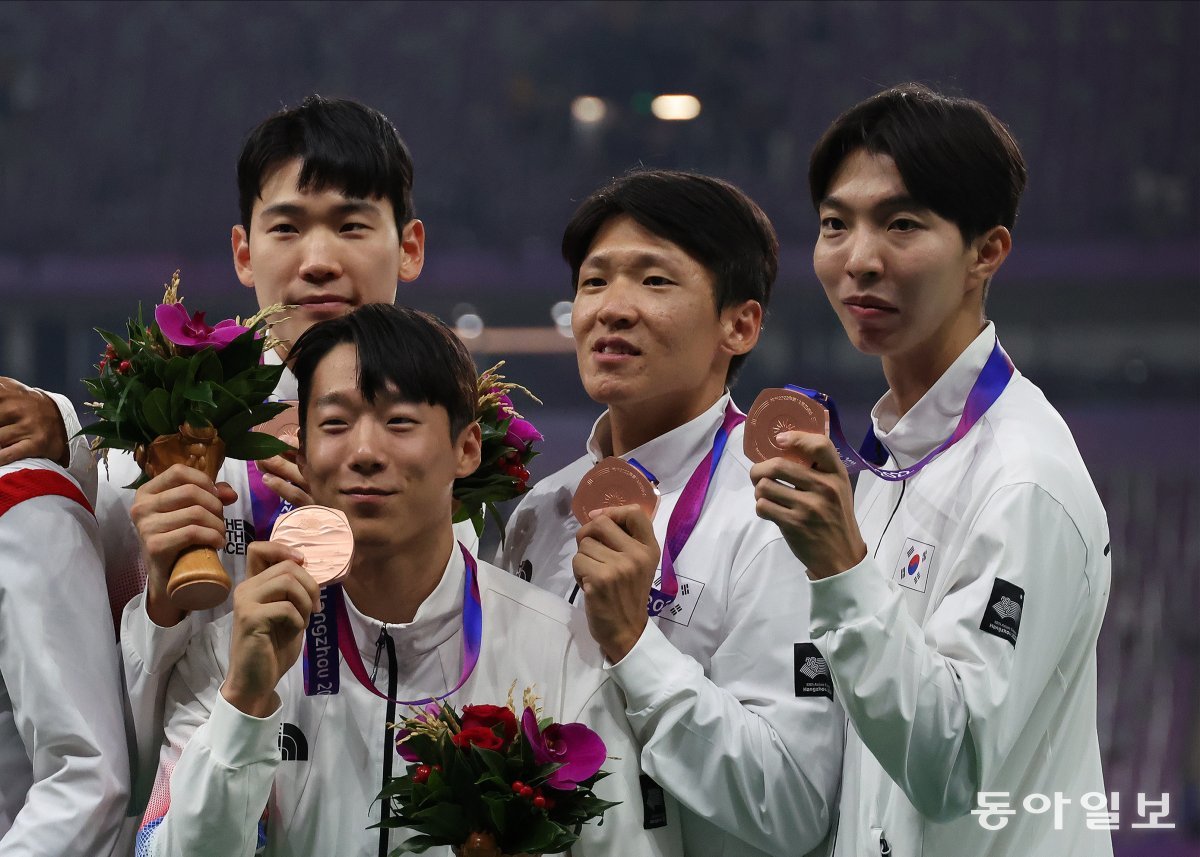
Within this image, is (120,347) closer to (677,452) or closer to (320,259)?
(320,259)

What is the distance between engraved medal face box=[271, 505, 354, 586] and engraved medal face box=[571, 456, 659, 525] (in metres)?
0.41

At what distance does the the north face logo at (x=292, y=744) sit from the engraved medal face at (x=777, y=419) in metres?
0.74

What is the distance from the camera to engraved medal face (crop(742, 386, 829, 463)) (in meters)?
1.97

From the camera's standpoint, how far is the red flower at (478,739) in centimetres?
185

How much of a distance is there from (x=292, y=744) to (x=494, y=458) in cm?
60

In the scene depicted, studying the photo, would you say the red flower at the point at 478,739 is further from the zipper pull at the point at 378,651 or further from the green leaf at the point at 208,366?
the green leaf at the point at 208,366

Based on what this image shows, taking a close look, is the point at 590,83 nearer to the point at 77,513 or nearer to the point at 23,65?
the point at 23,65

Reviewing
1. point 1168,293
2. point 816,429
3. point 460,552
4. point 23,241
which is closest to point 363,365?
point 460,552

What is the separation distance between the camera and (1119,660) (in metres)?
5.33

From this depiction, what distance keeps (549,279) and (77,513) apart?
3676mm

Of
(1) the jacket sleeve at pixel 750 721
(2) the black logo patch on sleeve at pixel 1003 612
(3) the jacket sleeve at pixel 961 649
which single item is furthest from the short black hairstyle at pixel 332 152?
(2) the black logo patch on sleeve at pixel 1003 612

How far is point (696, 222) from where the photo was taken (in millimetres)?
2504

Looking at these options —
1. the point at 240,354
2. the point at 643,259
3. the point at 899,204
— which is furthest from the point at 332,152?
the point at 899,204

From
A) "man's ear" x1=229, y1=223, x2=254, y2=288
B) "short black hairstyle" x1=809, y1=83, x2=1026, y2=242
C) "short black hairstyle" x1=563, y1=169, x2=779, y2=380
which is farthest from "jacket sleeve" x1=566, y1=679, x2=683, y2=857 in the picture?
"man's ear" x1=229, y1=223, x2=254, y2=288
